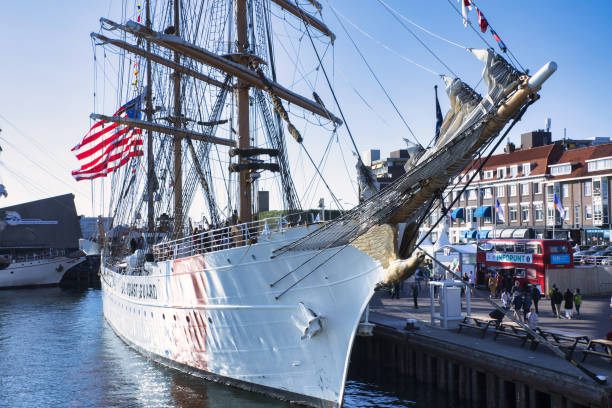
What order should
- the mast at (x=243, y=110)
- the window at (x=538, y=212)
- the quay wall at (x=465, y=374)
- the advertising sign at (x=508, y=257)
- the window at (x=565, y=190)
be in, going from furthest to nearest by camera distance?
the window at (x=538, y=212) → the window at (x=565, y=190) → the advertising sign at (x=508, y=257) → the mast at (x=243, y=110) → the quay wall at (x=465, y=374)

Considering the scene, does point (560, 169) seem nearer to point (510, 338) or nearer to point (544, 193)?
point (544, 193)

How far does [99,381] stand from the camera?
17609mm

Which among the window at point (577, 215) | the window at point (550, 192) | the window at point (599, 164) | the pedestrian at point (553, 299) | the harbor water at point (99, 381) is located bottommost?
the harbor water at point (99, 381)

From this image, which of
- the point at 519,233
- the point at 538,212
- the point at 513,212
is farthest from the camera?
the point at 513,212

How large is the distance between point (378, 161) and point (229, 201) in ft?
198

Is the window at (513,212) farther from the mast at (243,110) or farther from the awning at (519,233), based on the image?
the mast at (243,110)

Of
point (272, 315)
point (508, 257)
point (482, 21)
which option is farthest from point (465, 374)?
point (508, 257)

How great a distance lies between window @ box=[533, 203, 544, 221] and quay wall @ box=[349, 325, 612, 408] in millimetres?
36022

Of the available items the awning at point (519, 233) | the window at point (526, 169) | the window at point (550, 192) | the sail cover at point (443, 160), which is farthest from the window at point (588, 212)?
the sail cover at point (443, 160)

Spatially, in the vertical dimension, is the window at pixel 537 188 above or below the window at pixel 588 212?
above

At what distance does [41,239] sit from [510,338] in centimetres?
6070

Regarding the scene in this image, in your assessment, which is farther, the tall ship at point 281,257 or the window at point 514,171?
the window at point 514,171

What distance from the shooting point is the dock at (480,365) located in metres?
11.4

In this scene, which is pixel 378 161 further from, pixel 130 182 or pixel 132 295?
pixel 132 295
